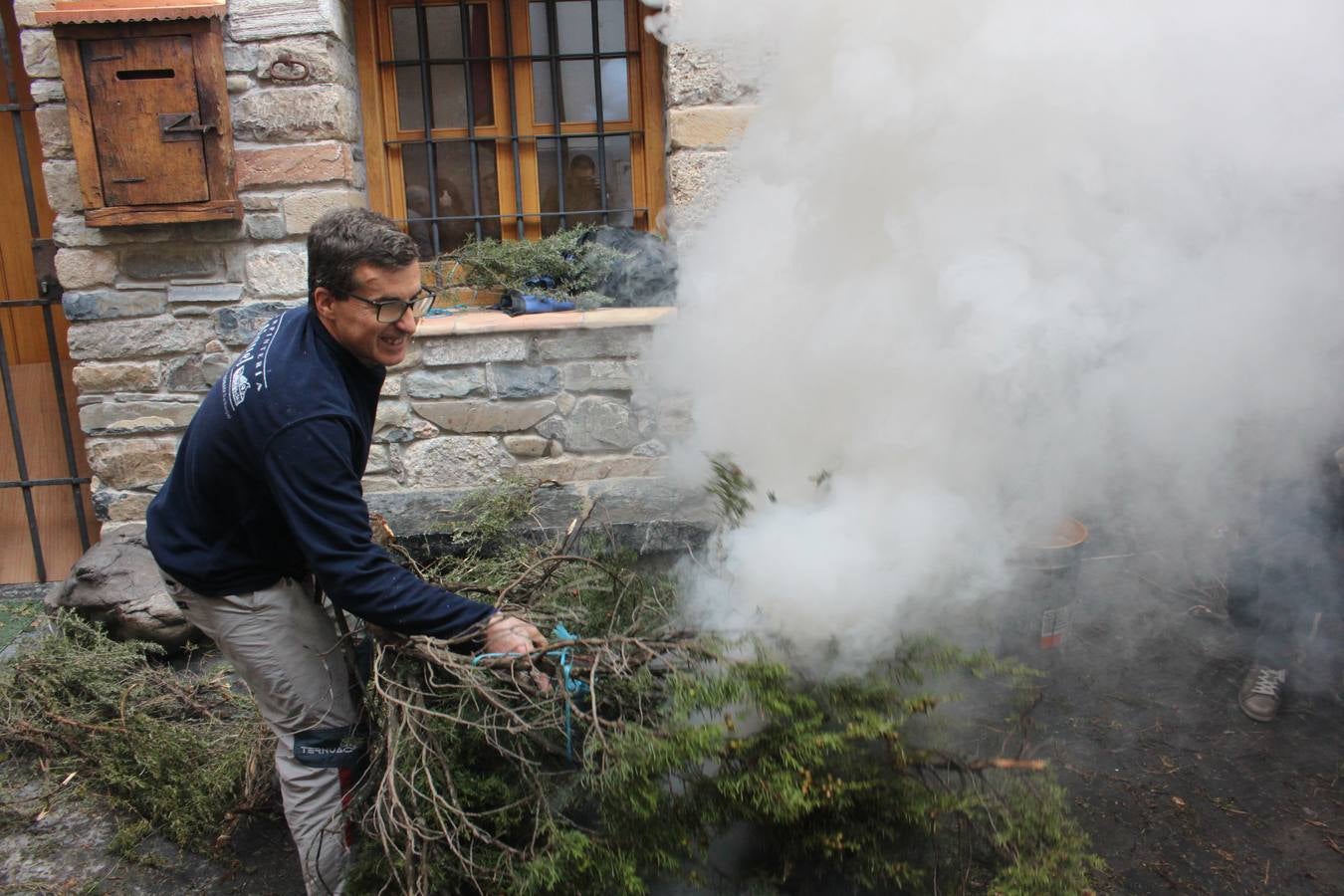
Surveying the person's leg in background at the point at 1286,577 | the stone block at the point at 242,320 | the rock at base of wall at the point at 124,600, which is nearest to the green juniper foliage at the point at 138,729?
the rock at base of wall at the point at 124,600

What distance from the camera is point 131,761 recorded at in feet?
10.0

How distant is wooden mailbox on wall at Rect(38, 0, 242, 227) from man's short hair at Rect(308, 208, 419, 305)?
7.57 feet

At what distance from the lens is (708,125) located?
13.5 ft

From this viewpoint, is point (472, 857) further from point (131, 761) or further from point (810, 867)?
point (131, 761)

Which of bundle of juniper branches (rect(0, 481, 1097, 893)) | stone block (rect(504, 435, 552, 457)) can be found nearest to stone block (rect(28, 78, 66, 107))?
stone block (rect(504, 435, 552, 457))

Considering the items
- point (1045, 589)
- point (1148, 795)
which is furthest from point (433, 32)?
point (1148, 795)

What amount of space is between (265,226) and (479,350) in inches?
43.8

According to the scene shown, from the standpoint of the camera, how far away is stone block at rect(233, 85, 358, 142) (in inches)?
161

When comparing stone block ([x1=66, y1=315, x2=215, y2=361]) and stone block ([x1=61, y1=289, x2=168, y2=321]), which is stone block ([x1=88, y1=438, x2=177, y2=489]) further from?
stone block ([x1=61, y1=289, x2=168, y2=321])

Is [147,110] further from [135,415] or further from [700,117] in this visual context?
[700,117]

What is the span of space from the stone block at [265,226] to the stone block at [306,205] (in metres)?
0.03

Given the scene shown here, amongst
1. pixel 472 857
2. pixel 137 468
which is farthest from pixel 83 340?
pixel 472 857

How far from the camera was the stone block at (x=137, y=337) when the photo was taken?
424 cm

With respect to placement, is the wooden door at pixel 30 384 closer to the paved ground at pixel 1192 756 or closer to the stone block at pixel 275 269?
the stone block at pixel 275 269
